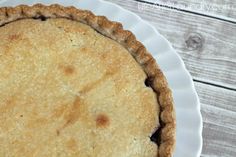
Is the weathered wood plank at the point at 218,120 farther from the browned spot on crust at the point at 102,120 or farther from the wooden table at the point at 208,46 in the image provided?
the browned spot on crust at the point at 102,120

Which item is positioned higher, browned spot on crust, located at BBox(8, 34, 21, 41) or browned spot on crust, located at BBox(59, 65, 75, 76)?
browned spot on crust, located at BBox(8, 34, 21, 41)

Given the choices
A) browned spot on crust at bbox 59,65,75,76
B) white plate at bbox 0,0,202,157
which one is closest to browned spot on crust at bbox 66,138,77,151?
browned spot on crust at bbox 59,65,75,76

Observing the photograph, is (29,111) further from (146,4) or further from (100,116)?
(146,4)

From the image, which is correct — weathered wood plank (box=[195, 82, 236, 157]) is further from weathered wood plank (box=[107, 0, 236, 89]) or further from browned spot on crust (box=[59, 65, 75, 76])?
browned spot on crust (box=[59, 65, 75, 76])

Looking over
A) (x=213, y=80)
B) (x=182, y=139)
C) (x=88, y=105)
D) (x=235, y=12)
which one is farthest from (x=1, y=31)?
(x=235, y=12)

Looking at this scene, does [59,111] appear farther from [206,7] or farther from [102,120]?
[206,7]

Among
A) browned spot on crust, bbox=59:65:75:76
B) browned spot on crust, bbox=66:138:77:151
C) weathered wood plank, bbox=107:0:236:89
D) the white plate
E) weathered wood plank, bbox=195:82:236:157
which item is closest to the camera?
browned spot on crust, bbox=66:138:77:151
